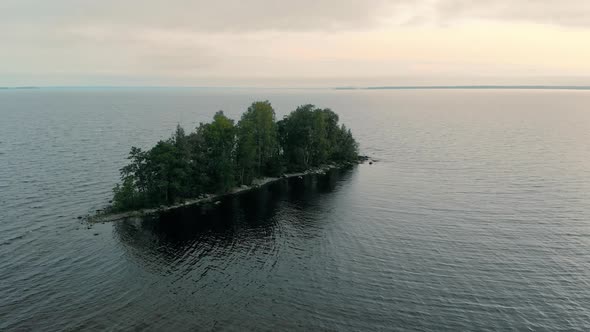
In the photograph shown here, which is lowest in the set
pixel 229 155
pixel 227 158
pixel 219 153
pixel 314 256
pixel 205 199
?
pixel 314 256

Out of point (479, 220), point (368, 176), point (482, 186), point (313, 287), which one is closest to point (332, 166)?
point (368, 176)

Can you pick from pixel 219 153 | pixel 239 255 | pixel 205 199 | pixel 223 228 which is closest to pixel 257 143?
pixel 219 153

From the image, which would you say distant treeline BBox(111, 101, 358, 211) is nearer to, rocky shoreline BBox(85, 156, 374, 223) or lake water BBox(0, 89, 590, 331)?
rocky shoreline BBox(85, 156, 374, 223)

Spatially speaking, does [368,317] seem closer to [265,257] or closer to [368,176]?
[265,257]

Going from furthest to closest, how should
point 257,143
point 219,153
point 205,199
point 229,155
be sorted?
point 257,143, point 229,155, point 219,153, point 205,199

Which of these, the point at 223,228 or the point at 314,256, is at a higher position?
the point at 314,256

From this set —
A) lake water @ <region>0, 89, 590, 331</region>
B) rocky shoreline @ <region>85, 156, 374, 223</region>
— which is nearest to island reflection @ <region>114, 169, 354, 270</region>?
lake water @ <region>0, 89, 590, 331</region>

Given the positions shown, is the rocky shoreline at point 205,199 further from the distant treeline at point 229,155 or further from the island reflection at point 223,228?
the island reflection at point 223,228

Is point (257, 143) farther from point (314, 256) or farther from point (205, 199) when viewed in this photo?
point (314, 256)
